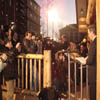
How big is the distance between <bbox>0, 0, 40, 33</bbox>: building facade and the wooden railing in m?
0.37

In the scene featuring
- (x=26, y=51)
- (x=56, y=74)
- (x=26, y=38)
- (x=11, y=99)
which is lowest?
(x=11, y=99)

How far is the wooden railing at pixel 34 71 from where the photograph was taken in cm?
178

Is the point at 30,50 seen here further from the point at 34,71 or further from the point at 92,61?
the point at 92,61

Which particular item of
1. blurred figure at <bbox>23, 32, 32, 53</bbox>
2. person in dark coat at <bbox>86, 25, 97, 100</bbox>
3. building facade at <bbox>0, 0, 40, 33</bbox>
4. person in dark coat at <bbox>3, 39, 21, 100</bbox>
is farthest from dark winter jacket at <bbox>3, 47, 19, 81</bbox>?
person in dark coat at <bbox>86, 25, 97, 100</bbox>

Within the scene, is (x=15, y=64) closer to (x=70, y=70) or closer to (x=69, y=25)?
(x=70, y=70)

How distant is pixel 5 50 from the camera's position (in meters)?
1.76

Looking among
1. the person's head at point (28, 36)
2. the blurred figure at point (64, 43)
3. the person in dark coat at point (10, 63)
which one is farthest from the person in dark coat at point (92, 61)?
the person in dark coat at point (10, 63)

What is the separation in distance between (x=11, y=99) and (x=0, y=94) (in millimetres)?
172

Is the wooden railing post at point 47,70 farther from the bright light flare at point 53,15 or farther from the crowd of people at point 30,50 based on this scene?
the bright light flare at point 53,15

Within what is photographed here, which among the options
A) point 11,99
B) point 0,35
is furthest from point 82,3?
point 11,99

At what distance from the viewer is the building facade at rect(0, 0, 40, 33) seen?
171cm

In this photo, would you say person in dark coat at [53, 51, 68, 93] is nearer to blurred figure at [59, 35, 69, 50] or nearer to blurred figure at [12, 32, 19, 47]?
blurred figure at [59, 35, 69, 50]

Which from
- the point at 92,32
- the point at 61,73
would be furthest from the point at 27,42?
the point at 92,32

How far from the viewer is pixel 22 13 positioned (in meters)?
1.73
